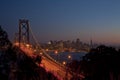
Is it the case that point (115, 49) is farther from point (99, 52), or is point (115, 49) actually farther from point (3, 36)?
point (3, 36)

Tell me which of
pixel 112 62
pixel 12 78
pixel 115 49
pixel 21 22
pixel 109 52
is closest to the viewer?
pixel 12 78

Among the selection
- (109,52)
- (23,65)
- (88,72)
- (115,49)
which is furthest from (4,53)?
(115,49)

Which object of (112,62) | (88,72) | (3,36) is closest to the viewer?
(3,36)

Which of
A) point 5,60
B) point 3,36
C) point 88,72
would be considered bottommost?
point 88,72

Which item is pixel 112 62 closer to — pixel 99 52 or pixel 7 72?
pixel 99 52

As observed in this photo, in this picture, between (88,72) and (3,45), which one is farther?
(88,72)

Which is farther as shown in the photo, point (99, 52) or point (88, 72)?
point (99, 52)

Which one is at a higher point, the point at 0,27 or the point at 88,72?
the point at 0,27

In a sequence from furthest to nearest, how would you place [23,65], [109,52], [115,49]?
1. [115,49]
2. [109,52]
3. [23,65]

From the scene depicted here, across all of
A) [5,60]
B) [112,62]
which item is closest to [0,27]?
[5,60]
